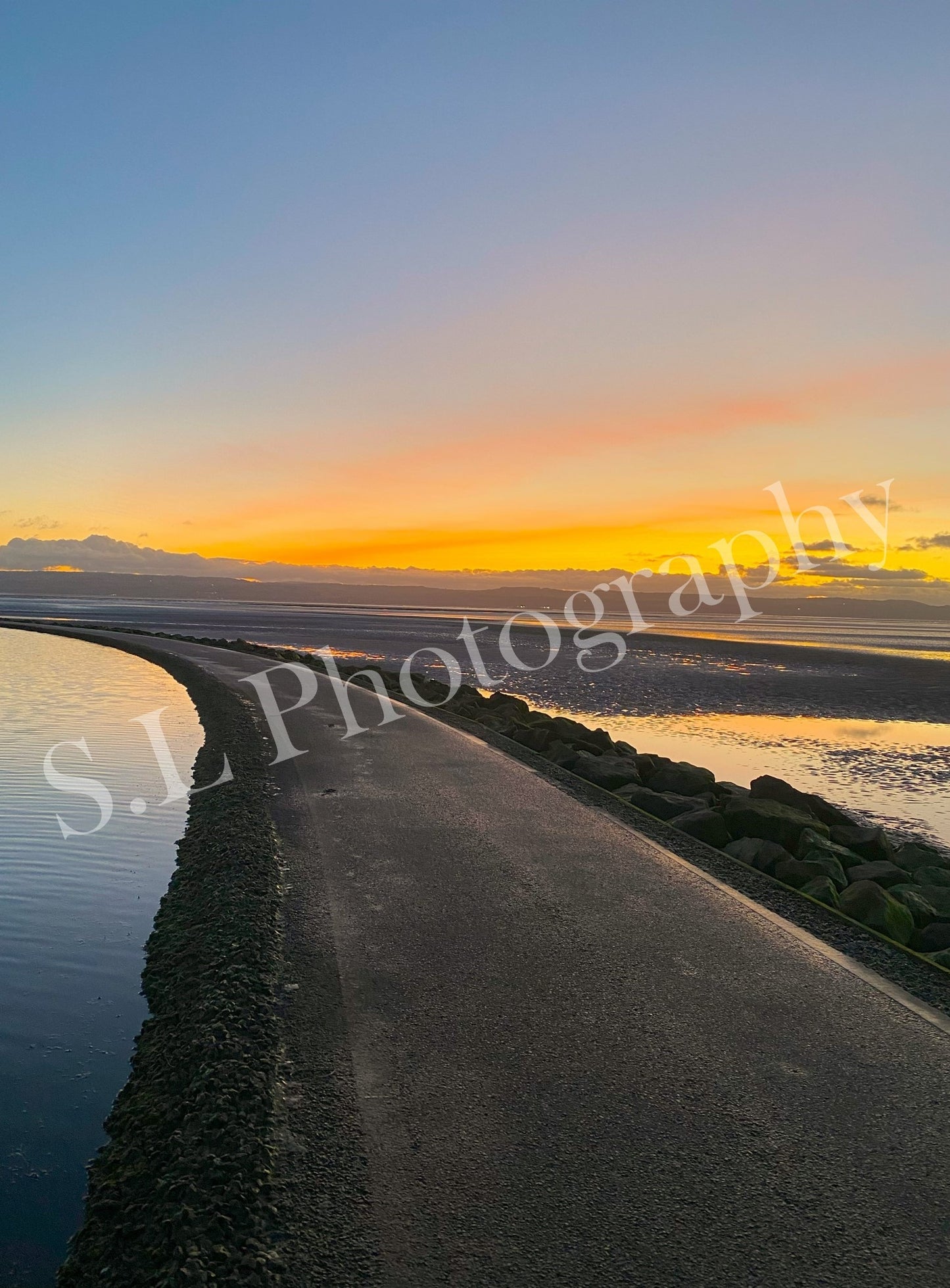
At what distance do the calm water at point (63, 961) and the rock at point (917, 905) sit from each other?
587cm

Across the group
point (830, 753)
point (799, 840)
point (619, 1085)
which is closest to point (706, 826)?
point (799, 840)

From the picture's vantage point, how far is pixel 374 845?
767cm

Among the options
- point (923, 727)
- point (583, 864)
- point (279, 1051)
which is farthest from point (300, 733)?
point (923, 727)

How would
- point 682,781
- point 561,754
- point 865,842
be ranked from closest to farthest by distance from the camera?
point 865,842 < point 682,781 < point 561,754

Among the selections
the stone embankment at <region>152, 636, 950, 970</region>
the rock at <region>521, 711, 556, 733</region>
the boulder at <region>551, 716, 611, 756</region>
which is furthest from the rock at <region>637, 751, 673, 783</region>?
the rock at <region>521, 711, 556, 733</region>

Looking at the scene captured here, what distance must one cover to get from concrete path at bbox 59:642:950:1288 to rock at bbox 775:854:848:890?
91cm

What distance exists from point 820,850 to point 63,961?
6.80 m

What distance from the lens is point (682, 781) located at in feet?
37.6

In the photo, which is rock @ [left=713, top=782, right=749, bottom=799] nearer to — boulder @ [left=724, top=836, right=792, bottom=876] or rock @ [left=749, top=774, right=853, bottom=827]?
rock @ [left=749, top=774, right=853, bottom=827]

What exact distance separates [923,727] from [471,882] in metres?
17.2

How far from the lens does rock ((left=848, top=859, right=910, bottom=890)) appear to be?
7.94 m

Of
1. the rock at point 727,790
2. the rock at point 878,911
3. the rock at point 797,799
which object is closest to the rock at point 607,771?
the rock at point 727,790

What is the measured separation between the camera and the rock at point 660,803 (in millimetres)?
9891

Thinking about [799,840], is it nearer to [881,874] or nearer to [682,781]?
[881,874]
